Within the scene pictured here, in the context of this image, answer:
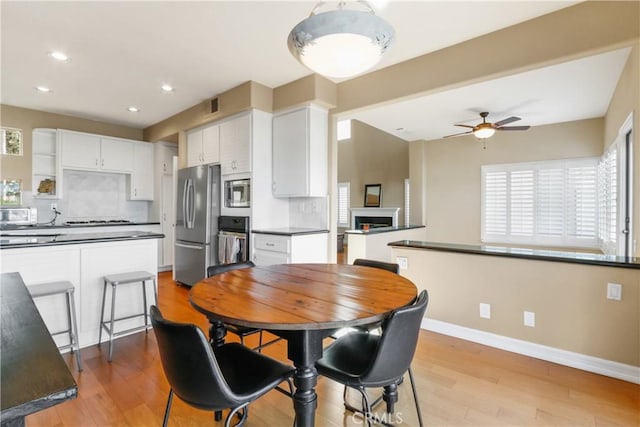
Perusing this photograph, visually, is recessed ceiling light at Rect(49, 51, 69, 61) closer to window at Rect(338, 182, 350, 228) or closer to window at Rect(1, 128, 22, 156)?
window at Rect(1, 128, 22, 156)

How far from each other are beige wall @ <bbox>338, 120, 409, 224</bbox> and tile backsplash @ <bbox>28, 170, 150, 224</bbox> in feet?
16.7

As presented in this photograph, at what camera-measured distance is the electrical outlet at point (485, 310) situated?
270cm

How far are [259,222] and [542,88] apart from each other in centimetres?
361

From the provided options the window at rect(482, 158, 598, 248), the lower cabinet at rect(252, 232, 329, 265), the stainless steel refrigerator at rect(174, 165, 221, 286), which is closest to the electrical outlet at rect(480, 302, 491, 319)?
the lower cabinet at rect(252, 232, 329, 265)

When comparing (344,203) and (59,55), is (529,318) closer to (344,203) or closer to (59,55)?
(59,55)

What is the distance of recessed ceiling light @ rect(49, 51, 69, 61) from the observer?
9.98ft

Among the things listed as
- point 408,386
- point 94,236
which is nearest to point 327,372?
point 408,386

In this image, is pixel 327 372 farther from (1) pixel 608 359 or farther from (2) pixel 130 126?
(2) pixel 130 126

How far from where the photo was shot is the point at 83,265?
2584 millimetres

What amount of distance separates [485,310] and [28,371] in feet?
9.66

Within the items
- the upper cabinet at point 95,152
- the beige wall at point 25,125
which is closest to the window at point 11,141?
the beige wall at point 25,125

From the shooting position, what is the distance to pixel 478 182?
230 inches

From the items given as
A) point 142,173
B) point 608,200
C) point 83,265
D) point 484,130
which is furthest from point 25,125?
point 608,200

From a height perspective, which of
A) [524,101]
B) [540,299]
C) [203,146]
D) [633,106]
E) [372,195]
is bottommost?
[540,299]
